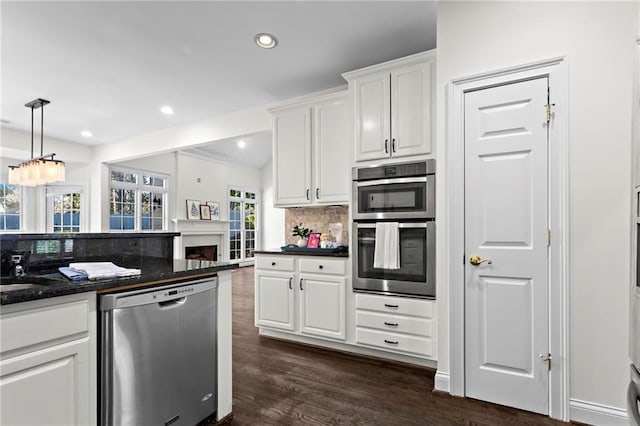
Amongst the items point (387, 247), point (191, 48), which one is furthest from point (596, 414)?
point (191, 48)

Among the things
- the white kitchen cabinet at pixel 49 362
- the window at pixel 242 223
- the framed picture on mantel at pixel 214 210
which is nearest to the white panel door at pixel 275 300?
the white kitchen cabinet at pixel 49 362

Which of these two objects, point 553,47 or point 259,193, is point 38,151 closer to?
point 259,193

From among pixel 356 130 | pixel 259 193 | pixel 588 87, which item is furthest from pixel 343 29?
pixel 259 193

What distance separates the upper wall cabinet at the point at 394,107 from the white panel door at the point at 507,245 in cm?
48

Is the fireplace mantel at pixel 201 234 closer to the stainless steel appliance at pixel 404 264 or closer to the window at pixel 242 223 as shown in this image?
the window at pixel 242 223

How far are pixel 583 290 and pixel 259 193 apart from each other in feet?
28.7

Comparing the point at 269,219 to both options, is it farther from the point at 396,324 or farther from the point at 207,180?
the point at 396,324

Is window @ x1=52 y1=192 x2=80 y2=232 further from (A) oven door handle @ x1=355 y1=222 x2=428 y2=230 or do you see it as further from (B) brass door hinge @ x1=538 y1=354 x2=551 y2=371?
(B) brass door hinge @ x1=538 y1=354 x2=551 y2=371

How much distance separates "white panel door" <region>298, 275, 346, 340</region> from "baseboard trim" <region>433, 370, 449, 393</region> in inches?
35.3

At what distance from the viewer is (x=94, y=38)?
292cm

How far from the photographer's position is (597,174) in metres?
1.95

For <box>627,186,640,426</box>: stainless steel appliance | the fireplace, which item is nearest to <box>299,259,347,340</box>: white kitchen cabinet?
<box>627,186,640,426</box>: stainless steel appliance

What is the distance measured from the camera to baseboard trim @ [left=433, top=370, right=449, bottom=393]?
2314 mm

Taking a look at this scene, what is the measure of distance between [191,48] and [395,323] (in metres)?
3.00
